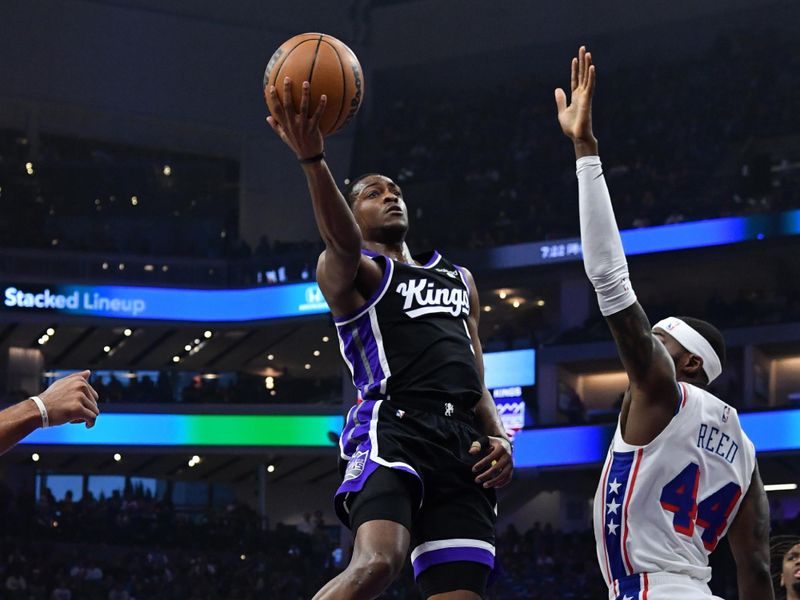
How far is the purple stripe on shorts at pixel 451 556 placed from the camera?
504 centimetres

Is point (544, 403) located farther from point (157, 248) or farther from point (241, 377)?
point (157, 248)

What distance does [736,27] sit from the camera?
35156 mm

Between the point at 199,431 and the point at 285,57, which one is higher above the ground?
the point at 199,431

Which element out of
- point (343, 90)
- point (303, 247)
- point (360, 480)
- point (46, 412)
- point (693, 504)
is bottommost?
point (693, 504)

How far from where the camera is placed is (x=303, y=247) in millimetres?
33406

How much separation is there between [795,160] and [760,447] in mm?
7756

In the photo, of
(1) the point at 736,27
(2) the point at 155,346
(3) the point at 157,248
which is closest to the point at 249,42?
(3) the point at 157,248

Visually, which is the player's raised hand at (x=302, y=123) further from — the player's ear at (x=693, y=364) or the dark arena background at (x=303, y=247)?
the dark arena background at (x=303, y=247)

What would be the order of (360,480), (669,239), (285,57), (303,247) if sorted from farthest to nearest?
(303,247) < (669,239) < (285,57) < (360,480)

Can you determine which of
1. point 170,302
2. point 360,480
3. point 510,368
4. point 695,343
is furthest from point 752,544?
point 170,302

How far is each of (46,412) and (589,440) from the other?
957 inches

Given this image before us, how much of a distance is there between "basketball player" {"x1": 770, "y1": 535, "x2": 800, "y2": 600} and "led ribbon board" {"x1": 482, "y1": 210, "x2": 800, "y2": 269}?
852 inches

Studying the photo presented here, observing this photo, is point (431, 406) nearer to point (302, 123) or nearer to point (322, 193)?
point (322, 193)

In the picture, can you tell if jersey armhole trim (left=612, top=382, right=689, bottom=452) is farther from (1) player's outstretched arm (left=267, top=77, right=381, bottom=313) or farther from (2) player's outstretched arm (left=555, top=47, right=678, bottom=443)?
(1) player's outstretched arm (left=267, top=77, right=381, bottom=313)
